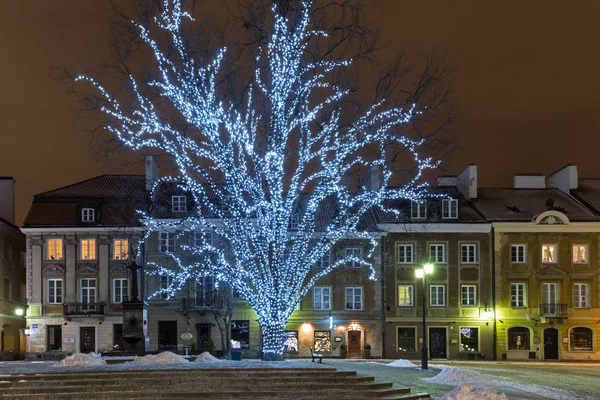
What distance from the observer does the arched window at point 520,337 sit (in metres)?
52.8

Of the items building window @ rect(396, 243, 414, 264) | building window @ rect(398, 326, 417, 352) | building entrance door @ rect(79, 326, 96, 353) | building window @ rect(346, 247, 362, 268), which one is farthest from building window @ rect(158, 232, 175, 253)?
building window @ rect(398, 326, 417, 352)

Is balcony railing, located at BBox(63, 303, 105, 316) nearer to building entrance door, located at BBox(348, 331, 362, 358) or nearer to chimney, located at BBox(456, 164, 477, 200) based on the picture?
building entrance door, located at BBox(348, 331, 362, 358)

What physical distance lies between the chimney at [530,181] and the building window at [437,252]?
8.70m

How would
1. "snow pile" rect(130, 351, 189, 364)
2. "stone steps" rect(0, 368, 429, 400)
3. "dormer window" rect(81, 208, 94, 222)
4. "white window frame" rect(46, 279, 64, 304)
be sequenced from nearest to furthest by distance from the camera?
"stone steps" rect(0, 368, 429, 400), "snow pile" rect(130, 351, 189, 364), "white window frame" rect(46, 279, 64, 304), "dormer window" rect(81, 208, 94, 222)

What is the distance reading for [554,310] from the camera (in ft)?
171

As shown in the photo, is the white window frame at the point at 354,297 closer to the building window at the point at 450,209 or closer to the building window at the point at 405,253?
the building window at the point at 405,253

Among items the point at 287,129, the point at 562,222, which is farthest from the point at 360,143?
the point at 562,222

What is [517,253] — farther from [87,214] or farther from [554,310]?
[87,214]

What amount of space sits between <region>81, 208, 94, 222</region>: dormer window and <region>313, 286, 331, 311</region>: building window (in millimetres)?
14783

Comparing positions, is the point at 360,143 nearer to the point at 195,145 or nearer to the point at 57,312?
the point at 195,145

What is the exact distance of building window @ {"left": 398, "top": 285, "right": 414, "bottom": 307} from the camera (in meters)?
53.2

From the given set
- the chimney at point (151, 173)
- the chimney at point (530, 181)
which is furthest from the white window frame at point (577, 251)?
the chimney at point (151, 173)

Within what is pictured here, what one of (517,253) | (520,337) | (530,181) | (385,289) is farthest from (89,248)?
(530,181)

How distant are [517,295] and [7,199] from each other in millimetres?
34111
